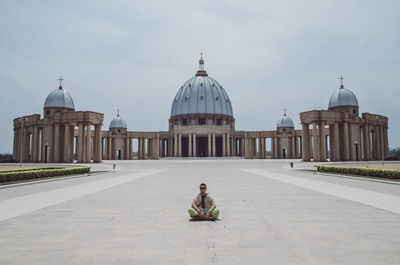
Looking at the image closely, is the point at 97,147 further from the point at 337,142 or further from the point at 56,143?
the point at 337,142

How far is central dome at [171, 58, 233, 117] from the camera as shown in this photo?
92906 mm

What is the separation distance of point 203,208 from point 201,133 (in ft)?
245

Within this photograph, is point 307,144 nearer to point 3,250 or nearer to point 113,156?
point 113,156

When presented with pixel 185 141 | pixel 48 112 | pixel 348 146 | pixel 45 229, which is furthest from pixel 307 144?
pixel 45 229

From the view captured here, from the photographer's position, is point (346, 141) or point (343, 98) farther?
point (343, 98)

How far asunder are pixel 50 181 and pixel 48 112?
49084 mm

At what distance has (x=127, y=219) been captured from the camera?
28.4 ft

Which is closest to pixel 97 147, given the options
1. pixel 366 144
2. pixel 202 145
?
pixel 202 145

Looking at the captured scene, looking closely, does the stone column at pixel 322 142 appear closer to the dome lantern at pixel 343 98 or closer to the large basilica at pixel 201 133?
the large basilica at pixel 201 133

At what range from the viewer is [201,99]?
93250 mm

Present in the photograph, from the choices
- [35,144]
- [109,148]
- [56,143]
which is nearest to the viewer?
[56,143]

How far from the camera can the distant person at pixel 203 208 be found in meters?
8.38

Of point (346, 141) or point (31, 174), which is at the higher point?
point (346, 141)

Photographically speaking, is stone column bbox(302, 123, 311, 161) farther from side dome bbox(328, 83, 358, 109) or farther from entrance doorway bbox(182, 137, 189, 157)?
entrance doorway bbox(182, 137, 189, 157)
